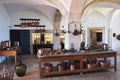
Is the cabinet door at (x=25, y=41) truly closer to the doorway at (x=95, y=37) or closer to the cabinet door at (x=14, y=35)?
the cabinet door at (x=14, y=35)

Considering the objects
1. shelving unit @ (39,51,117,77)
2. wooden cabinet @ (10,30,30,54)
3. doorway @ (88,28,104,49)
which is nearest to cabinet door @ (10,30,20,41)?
wooden cabinet @ (10,30,30,54)

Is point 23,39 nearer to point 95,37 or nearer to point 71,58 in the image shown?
point 95,37

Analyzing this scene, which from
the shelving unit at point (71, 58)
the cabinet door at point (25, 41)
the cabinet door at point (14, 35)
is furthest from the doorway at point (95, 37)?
the shelving unit at point (71, 58)

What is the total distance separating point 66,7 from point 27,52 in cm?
642

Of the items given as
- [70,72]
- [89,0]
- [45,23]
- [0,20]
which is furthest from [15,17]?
[70,72]

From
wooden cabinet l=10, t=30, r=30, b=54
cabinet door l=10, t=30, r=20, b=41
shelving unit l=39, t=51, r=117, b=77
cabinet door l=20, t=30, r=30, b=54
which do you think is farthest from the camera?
cabinet door l=20, t=30, r=30, b=54

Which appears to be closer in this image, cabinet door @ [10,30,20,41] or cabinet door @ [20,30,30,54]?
cabinet door @ [10,30,20,41]

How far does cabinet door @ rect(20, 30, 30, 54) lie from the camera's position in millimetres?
11800

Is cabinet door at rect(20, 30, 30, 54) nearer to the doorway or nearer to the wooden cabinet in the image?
the wooden cabinet

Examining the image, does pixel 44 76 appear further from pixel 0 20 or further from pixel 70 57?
pixel 0 20

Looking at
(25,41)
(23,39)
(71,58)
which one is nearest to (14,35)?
(23,39)

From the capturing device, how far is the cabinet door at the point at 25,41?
11800 mm

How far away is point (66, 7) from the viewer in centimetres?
662

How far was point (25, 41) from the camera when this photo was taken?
38.9 feet
